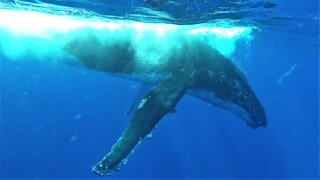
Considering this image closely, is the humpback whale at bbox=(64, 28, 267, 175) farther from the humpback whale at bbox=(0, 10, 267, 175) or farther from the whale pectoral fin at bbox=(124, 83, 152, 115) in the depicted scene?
the whale pectoral fin at bbox=(124, 83, 152, 115)

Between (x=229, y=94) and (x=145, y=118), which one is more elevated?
(x=145, y=118)

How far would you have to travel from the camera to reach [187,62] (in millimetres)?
13984

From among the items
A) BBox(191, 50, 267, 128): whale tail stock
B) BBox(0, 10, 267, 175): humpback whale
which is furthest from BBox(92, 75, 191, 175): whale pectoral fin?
BBox(191, 50, 267, 128): whale tail stock

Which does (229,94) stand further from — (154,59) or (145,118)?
(145,118)

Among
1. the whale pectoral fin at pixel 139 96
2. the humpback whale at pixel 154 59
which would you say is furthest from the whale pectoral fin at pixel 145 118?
the whale pectoral fin at pixel 139 96

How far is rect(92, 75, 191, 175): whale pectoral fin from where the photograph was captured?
Result: 960 cm

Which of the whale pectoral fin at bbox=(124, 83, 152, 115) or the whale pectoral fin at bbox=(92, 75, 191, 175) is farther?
the whale pectoral fin at bbox=(124, 83, 152, 115)

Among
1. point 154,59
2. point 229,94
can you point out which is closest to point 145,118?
point 154,59

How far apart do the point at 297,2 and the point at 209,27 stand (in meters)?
6.55

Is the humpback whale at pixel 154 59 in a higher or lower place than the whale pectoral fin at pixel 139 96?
higher

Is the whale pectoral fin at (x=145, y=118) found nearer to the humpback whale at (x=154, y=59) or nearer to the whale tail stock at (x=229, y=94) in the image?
the humpback whale at (x=154, y=59)

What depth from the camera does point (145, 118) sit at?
1098cm

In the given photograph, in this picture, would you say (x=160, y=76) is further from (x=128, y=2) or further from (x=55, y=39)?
(x=55, y=39)

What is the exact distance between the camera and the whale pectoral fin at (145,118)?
9602 millimetres
